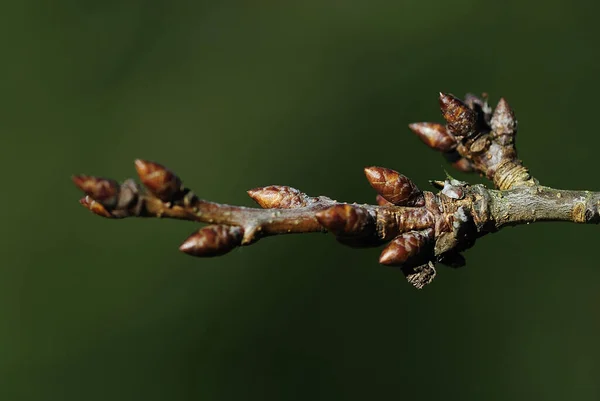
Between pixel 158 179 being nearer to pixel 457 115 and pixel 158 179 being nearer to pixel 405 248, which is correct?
pixel 405 248

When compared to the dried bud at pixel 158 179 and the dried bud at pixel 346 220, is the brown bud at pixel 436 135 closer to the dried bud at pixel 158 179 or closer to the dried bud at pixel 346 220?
the dried bud at pixel 346 220

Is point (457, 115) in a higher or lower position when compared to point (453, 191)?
higher

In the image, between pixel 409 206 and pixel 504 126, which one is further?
pixel 504 126

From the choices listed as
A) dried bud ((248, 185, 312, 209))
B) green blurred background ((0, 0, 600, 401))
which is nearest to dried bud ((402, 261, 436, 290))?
dried bud ((248, 185, 312, 209))

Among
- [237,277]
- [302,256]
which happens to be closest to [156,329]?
[237,277]

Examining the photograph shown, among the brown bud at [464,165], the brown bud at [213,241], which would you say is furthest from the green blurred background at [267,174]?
the brown bud at [213,241]

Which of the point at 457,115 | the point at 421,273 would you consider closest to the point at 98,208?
the point at 421,273

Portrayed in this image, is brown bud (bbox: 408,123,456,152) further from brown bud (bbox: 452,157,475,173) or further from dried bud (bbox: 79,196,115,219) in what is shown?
dried bud (bbox: 79,196,115,219)
